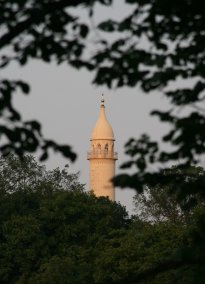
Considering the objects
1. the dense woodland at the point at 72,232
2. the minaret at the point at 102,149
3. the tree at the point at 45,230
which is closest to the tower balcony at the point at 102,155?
the minaret at the point at 102,149

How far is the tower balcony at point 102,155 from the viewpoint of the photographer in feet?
357

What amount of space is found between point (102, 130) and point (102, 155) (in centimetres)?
228

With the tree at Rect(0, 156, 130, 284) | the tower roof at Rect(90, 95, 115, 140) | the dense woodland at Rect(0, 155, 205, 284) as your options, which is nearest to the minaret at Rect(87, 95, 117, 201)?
the tower roof at Rect(90, 95, 115, 140)

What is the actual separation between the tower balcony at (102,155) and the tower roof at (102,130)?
136 centimetres

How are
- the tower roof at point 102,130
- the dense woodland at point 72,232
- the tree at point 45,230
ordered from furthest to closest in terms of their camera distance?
the tower roof at point 102,130 → the tree at point 45,230 → the dense woodland at point 72,232

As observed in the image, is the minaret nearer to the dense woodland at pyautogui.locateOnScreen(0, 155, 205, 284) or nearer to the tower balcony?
the tower balcony

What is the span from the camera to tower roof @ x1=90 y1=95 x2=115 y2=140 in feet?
358

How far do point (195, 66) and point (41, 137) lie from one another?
158 cm

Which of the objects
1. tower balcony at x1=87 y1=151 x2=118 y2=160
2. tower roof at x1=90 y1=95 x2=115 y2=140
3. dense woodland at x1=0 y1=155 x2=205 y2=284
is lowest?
dense woodland at x1=0 y1=155 x2=205 y2=284

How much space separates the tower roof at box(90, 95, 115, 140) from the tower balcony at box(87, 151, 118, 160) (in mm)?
1362

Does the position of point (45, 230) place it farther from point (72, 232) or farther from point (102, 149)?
point (102, 149)

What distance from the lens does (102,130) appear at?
109 metres

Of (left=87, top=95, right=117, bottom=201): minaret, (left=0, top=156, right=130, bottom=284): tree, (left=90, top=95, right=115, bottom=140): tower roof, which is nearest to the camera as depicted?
(left=0, top=156, right=130, bottom=284): tree

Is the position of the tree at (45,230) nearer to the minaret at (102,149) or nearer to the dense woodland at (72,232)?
the dense woodland at (72,232)
